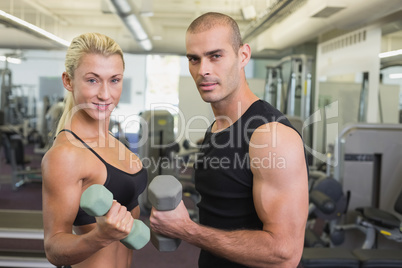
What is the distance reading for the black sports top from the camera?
1.31 m

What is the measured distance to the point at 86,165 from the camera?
1253mm

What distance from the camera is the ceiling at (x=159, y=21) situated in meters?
6.45

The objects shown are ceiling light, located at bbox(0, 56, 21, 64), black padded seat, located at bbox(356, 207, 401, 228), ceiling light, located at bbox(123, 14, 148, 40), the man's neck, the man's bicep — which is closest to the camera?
the man's bicep

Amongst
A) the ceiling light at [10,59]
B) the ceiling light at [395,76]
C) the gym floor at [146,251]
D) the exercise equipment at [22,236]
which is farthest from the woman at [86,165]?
the ceiling light at [10,59]

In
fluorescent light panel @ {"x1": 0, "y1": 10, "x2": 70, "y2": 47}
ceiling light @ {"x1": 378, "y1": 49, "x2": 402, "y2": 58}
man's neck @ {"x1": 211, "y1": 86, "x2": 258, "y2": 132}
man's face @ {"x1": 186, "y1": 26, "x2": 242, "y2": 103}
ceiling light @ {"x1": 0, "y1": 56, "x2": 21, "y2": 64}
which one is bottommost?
man's neck @ {"x1": 211, "y1": 86, "x2": 258, "y2": 132}

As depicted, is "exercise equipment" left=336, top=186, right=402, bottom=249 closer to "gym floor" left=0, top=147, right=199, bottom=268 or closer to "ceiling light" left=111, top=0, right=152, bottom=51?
"gym floor" left=0, top=147, right=199, bottom=268

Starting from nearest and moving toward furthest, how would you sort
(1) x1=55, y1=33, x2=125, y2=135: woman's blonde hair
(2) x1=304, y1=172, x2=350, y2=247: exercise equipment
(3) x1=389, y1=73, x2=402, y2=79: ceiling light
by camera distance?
1. (1) x1=55, y1=33, x2=125, y2=135: woman's blonde hair
2. (2) x1=304, y1=172, x2=350, y2=247: exercise equipment
3. (3) x1=389, y1=73, x2=402, y2=79: ceiling light

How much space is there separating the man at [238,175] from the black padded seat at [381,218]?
2.36m

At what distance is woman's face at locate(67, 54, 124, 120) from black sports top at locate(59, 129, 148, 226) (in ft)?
0.36

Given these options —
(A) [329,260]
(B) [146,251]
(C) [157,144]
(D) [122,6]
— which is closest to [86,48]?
(A) [329,260]

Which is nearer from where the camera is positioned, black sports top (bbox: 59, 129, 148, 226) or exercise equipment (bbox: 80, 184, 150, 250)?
exercise equipment (bbox: 80, 184, 150, 250)

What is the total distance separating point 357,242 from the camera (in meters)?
4.00

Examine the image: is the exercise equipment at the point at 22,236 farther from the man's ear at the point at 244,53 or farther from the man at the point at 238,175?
the man's ear at the point at 244,53
